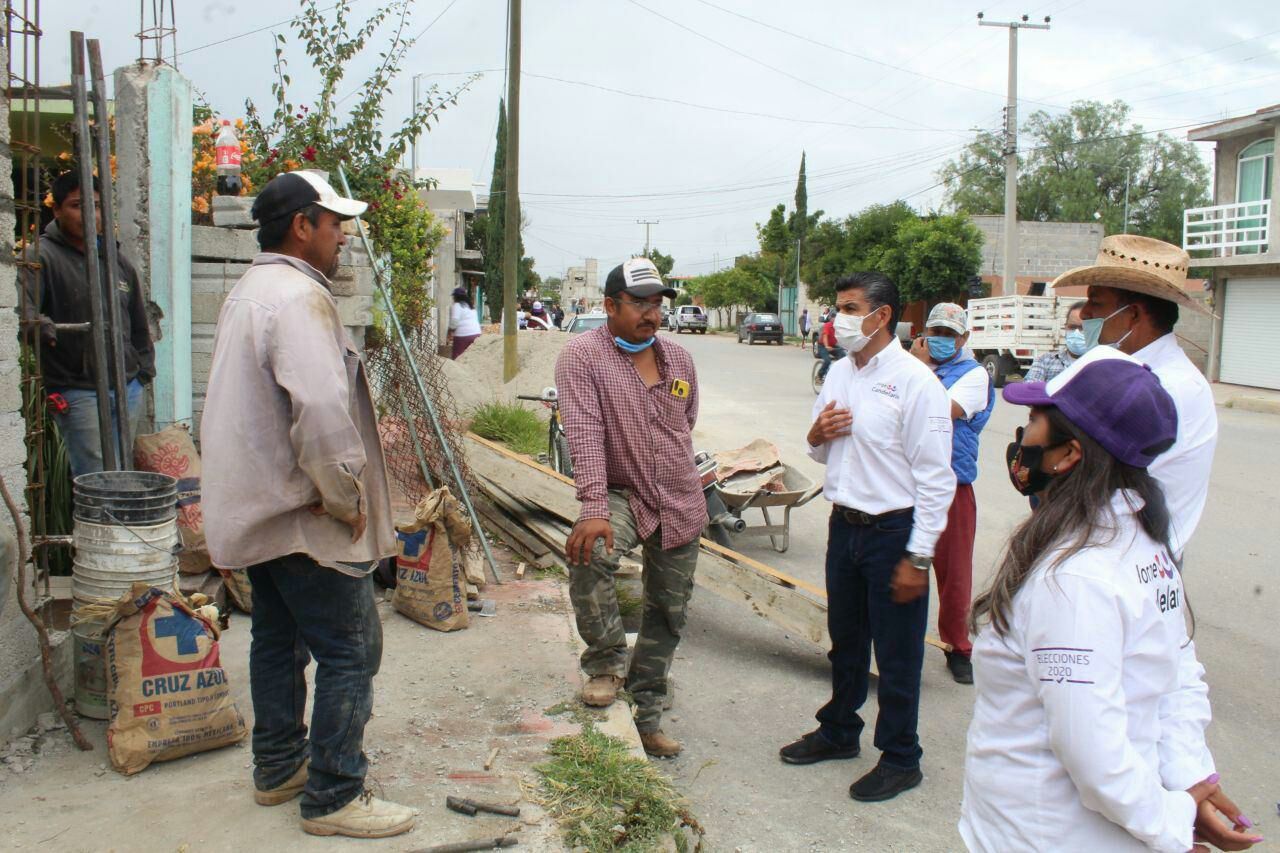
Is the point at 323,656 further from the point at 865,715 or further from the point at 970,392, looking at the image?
the point at 970,392

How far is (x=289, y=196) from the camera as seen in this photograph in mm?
2955

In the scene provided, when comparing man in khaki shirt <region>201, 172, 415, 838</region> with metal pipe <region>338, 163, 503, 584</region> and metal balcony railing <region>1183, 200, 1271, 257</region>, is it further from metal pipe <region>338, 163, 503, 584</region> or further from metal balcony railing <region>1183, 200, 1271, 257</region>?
metal balcony railing <region>1183, 200, 1271, 257</region>

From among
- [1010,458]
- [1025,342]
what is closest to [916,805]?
[1010,458]

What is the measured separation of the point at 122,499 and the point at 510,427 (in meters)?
6.68

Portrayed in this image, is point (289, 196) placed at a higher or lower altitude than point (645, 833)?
higher

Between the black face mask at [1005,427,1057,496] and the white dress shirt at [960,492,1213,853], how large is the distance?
148 millimetres

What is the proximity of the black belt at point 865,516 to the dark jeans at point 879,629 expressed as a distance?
0.01 m

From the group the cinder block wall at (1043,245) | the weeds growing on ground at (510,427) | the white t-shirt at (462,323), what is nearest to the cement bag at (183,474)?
the weeds growing on ground at (510,427)

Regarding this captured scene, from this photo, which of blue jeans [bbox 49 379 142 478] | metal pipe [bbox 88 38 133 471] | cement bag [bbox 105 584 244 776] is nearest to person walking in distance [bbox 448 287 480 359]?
blue jeans [bbox 49 379 142 478]

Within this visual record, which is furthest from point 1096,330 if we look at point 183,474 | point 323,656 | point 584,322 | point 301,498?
point 584,322

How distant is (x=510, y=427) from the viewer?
10344 millimetres

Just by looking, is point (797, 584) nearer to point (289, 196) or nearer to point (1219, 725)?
point (1219, 725)

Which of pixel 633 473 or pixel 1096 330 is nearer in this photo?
pixel 1096 330

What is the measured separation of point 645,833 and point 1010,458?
1.78 meters
